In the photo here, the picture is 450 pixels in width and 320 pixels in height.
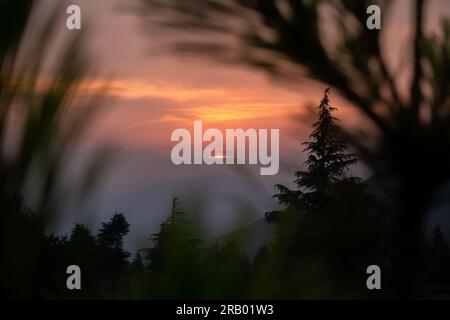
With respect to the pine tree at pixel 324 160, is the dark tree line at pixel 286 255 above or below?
below

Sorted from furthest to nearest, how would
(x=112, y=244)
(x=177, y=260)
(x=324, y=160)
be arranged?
(x=112, y=244), (x=324, y=160), (x=177, y=260)

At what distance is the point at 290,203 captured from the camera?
1049 mm

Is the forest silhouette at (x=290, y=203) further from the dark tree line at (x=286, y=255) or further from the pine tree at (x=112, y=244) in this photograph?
the pine tree at (x=112, y=244)

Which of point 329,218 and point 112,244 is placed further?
point 112,244

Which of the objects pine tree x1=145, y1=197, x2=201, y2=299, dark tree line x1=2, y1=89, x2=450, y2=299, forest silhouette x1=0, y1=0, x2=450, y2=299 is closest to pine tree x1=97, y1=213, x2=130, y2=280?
dark tree line x1=2, y1=89, x2=450, y2=299

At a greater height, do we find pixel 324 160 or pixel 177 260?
pixel 324 160

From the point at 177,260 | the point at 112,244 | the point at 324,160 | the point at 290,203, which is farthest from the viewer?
the point at 112,244

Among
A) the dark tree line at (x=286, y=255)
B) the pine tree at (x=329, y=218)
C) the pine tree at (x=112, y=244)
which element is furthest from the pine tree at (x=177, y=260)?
the pine tree at (x=112, y=244)

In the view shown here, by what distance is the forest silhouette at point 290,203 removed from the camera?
921 millimetres

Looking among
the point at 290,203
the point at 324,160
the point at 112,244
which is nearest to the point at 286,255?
the point at 290,203

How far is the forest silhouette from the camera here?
3.02ft

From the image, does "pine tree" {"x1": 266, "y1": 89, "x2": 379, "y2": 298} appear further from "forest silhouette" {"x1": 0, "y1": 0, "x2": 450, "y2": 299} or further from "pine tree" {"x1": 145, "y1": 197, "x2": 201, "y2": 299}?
"pine tree" {"x1": 145, "y1": 197, "x2": 201, "y2": 299}

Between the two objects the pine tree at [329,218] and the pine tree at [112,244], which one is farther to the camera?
the pine tree at [112,244]

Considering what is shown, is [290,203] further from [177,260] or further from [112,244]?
[112,244]
